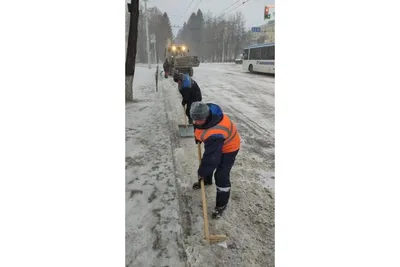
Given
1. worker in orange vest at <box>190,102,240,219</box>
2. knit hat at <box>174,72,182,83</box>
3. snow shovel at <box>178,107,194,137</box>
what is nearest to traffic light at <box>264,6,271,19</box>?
worker in orange vest at <box>190,102,240,219</box>

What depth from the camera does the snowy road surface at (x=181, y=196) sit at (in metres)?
1.56

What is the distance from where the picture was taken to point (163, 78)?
356cm

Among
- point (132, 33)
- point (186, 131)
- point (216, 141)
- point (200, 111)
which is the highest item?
point (132, 33)

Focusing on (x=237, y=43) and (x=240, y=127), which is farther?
(x=240, y=127)

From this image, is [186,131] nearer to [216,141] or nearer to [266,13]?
[216,141]

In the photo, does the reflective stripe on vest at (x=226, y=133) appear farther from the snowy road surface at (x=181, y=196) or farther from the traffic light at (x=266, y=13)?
the traffic light at (x=266, y=13)

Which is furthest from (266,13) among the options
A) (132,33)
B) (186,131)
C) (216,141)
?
(186,131)

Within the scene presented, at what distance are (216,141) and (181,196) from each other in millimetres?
657

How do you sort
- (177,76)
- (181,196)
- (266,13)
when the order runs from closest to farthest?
1. (266,13)
2. (181,196)
3. (177,76)

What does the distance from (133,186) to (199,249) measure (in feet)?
2.71

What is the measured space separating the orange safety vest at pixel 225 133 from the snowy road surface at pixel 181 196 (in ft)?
1.75

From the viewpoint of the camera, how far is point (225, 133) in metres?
1.73

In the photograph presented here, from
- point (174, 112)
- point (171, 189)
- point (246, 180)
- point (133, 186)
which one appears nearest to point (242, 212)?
point (246, 180)
